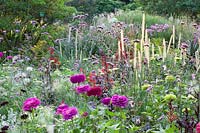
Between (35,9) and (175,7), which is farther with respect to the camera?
(175,7)

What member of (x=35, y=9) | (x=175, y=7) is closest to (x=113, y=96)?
(x=35, y=9)

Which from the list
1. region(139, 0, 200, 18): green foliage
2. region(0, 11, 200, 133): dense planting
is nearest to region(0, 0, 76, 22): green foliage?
region(0, 11, 200, 133): dense planting

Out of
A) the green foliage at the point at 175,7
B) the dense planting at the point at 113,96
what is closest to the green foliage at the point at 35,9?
the dense planting at the point at 113,96

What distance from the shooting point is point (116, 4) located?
26.2m

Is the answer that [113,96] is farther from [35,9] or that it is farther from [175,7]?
[175,7]

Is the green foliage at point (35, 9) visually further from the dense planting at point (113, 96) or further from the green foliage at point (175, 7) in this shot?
the green foliage at point (175, 7)

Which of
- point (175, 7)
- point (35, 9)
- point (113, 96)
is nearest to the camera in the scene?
point (113, 96)

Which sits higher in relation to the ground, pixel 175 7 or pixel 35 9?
pixel 35 9

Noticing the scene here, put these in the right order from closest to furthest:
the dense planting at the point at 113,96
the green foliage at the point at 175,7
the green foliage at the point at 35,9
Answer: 1. the dense planting at the point at 113,96
2. the green foliage at the point at 35,9
3. the green foliage at the point at 175,7

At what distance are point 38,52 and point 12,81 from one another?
2.76 meters

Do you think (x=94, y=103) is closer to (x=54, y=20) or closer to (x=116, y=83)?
(x=116, y=83)

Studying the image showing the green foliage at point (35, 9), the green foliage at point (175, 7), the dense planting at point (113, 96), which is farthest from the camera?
the green foliage at point (175, 7)

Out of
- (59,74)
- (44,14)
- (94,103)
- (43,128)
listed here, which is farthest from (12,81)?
(44,14)

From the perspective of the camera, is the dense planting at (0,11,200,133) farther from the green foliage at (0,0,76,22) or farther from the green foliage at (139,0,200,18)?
the green foliage at (139,0,200,18)
